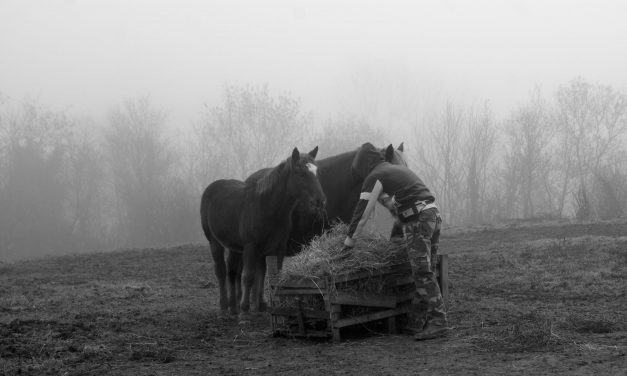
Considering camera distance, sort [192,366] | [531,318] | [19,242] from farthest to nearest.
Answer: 1. [19,242]
2. [531,318]
3. [192,366]

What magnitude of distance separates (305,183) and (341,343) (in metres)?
2.18

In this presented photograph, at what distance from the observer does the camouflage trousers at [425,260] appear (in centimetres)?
682

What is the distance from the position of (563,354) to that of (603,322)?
1.59m

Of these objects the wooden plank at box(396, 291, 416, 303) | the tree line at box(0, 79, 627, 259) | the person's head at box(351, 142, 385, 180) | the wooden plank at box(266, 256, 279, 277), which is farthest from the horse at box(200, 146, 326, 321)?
the tree line at box(0, 79, 627, 259)

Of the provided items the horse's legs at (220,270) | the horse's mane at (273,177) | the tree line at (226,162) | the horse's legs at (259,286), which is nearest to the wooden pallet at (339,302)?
the horse's legs at (259,286)

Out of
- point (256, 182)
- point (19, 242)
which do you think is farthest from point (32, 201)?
point (256, 182)

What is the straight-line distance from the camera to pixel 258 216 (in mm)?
8578

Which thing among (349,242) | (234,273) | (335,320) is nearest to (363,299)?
(335,320)

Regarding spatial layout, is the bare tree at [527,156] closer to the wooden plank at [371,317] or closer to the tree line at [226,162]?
the tree line at [226,162]

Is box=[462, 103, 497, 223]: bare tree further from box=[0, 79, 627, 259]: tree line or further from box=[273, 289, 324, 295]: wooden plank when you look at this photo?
box=[273, 289, 324, 295]: wooden plank

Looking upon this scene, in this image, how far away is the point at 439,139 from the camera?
158 feet

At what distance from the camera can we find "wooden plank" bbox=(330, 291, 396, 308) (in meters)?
6.75

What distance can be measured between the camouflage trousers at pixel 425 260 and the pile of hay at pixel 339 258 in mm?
371

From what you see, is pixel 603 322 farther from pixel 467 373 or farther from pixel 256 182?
pixel 256 182
